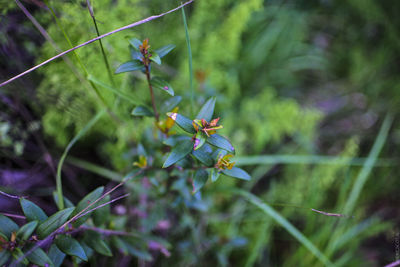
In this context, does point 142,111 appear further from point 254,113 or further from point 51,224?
point 254,113

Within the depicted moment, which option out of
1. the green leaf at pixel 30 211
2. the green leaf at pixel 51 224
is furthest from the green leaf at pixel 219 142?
the green leaf at pixel 30 211

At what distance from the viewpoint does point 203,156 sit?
32.5 inches

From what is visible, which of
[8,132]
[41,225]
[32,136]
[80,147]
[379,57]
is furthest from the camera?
[379,57]

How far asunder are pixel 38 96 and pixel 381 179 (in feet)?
7.03

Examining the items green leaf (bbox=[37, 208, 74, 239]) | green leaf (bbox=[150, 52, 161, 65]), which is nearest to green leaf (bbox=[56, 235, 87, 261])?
green leaf (bbox=[37, 208, 74, 239])

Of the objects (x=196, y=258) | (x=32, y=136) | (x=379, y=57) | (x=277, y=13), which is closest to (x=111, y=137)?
(x=32, y=136)

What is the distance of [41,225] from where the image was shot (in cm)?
76

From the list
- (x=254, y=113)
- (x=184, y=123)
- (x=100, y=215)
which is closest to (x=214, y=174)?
(x=184, y=123)

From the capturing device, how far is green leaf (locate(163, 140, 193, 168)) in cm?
79

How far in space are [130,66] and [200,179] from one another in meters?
0.43

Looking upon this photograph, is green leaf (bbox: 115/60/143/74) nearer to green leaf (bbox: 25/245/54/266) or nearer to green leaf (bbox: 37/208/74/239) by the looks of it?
green leaf (bbox: 37/208/74/239)

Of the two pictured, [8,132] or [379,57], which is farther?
[379,57]

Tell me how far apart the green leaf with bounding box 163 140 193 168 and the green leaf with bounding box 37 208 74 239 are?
33 centimetres

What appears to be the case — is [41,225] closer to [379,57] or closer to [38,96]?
[38,96]
